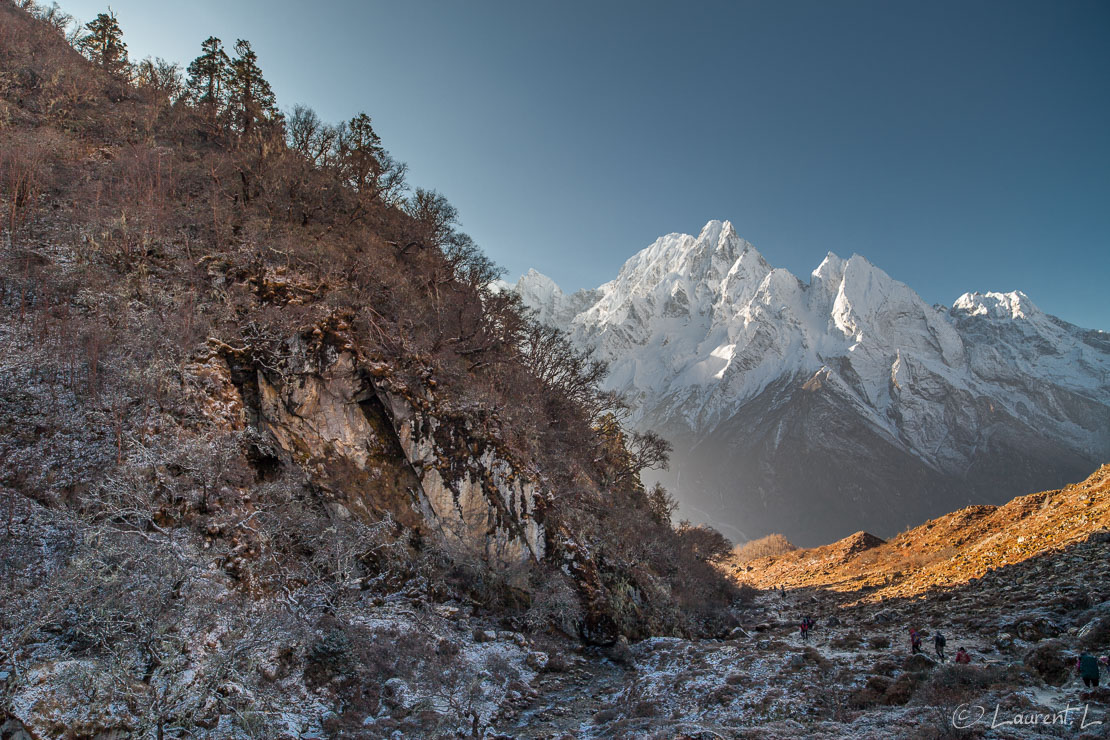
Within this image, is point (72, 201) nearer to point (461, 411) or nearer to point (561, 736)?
point (461, 411)

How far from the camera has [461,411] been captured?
1603 centimetres

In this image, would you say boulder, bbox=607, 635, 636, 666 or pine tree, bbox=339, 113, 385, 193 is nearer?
boulder, bbox=607, 635, 636, 666

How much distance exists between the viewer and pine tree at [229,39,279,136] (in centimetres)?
2490

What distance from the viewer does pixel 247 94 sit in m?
25.3

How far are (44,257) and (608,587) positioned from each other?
2071 cm

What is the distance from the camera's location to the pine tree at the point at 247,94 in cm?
2490

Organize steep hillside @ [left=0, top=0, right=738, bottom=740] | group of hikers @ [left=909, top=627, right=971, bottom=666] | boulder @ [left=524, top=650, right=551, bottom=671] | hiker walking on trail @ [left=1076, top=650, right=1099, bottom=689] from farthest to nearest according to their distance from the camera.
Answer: boulder @ [left=524, top=650, right=551, bottom=671] → group of hikers @ [left=909, top=627, right=971, bottom=666] → hiker walking on trail @ [left=1076, top=650, right=1099, bottom=689] → steep hillside @ [left=0, top=0, right=738, bottom=740]

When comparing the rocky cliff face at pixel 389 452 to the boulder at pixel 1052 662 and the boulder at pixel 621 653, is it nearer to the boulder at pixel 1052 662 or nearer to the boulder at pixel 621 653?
the boulder at pixel 621 653

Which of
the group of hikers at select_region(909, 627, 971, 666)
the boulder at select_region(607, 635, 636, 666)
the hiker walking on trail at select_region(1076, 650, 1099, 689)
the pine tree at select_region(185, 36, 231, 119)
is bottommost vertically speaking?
the boulder at select_region(607, 635, 636, 666)

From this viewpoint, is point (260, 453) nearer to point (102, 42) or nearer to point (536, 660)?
point (536, 660)

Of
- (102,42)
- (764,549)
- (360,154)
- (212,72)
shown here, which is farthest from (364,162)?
(764,549)

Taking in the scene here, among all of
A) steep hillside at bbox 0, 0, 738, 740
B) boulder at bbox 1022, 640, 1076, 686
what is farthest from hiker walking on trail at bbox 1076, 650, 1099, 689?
steep hillside at bbox 0, 0, 738, 740

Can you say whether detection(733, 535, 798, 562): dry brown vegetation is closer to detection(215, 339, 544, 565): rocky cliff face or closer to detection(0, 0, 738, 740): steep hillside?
detection(0, 0, 738, 740): steep hillside

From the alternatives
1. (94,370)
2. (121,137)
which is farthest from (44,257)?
(121,137)
